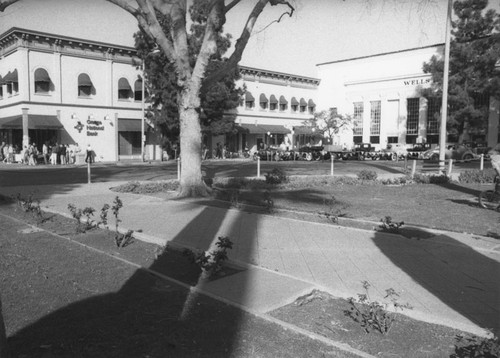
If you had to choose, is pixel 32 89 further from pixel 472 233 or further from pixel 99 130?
pixel 472 233

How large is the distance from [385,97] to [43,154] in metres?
43.1

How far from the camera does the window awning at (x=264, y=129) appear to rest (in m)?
51.6

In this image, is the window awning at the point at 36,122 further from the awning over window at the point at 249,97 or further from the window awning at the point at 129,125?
the awning over window at the point at 249,97

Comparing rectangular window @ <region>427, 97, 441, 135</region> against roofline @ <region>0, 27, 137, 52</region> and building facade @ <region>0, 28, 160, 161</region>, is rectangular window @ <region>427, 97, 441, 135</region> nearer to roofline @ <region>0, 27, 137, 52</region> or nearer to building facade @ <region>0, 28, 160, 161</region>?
building facade @ <region>0, 28, 160, 161</region>

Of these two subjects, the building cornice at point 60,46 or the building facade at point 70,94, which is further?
the building facade at point 70,94

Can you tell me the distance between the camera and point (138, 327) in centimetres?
404

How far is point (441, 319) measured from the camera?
4.29 meters

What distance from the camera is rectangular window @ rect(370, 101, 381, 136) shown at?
61.0 m

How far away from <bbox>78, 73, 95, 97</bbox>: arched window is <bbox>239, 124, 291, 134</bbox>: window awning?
58.2ft

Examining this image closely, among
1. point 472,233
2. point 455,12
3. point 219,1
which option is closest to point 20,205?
point 219,1

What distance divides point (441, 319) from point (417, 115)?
55557 mm

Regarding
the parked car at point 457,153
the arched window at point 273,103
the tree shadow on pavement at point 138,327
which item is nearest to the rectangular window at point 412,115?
the arched window at point 273,103

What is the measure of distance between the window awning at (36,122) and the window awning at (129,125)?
18.3 ft

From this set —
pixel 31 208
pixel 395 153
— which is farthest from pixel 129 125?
pixel 31 208
